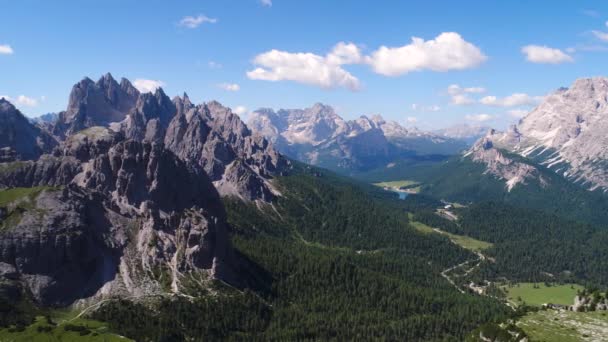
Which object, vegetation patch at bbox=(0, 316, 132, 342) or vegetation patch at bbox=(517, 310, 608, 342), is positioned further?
vegetation patch at bbox=(0, 316, 132, 342)

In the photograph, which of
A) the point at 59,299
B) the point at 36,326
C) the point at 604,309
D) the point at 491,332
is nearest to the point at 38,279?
the point at 59,299

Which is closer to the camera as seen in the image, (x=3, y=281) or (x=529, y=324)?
(x=529, y=324)

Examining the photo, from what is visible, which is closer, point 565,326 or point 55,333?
point 565,326

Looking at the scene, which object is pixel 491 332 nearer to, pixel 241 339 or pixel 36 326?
pixel 241 339

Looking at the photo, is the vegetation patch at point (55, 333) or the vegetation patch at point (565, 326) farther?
the vegetation patch at point (55, 333)

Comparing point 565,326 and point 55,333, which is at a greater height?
point 565,326

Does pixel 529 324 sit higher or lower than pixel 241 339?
higher

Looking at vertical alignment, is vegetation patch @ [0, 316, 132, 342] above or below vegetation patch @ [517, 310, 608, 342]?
below

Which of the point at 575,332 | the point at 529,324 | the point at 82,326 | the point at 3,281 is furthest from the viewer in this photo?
the point at 3,281

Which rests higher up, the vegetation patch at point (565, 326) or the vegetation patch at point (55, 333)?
the vegetation patch at point (565, 326)

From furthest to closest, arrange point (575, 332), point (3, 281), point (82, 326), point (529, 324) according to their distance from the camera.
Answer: point (3, 281)
point (82, 326)
point (529, 324)
point (575, 332)
